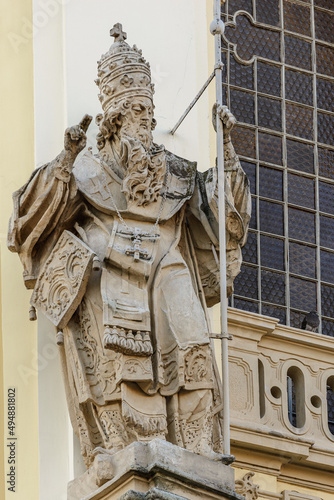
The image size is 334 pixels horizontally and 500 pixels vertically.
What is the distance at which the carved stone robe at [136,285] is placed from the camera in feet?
28.5

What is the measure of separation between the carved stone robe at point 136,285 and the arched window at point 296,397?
5.01ft

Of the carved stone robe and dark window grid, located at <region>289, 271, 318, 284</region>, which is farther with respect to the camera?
dark window grid, located at <region>289, 271, 318, 284</region>

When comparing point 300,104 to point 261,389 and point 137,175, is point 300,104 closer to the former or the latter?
point 261,389

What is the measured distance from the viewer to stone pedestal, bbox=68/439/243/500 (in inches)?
327

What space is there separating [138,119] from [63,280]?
91 centimetres

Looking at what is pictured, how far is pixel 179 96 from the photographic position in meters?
10.1

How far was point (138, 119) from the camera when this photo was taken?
9.15 m

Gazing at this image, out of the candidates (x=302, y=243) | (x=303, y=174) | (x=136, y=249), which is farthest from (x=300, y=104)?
(x=136, y=249)

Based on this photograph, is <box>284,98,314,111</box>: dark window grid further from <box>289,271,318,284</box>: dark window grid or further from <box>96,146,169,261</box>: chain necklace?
<box>96,146,169,261</box>: chain necklace

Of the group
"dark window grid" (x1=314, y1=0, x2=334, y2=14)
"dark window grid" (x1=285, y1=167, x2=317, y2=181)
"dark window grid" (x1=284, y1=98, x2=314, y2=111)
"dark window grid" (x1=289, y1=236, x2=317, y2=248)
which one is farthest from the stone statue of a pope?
"dark window grid" (x1=314, y1=0, x2=334, y2=14)

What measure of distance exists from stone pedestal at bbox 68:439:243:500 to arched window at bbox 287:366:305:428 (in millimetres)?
2081

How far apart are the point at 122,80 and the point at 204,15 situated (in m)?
1.54

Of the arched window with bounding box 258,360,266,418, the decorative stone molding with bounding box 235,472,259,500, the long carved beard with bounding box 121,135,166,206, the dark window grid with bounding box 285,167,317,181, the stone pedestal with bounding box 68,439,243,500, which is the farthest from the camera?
the dark window grid with bounding box 285,167,317,181

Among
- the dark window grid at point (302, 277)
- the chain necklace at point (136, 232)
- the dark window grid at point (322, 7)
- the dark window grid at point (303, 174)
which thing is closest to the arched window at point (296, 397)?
the dark window grid at point (302, 277)
